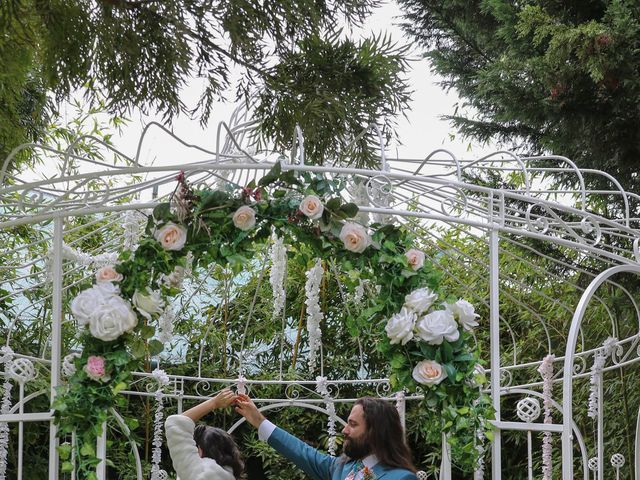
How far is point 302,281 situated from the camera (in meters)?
7.37

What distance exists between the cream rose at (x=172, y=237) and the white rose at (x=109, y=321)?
0.90 feet

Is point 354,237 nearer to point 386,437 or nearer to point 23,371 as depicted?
point 386,437

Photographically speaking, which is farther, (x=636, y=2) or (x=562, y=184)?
(x=562, y=184)

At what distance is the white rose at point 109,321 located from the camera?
3471 mm

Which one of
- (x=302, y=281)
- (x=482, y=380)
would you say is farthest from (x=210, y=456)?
(x=302, y=281)

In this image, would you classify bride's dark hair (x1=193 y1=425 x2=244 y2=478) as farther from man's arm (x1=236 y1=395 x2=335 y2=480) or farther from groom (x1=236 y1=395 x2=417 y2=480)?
groom (x1=236 y1=395 x2=417 y2=480)

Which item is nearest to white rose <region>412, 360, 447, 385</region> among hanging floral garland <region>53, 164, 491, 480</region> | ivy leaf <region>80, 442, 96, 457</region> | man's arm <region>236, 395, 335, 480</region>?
hanging floral garland <region>53, 164, 491, 480</region>

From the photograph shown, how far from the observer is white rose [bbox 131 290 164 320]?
140 inches

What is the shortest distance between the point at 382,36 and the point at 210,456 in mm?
1936

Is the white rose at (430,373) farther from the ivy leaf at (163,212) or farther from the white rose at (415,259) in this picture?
the ivy leaf at (163,212)

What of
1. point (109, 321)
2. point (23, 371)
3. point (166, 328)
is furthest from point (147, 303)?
point (166, 328)

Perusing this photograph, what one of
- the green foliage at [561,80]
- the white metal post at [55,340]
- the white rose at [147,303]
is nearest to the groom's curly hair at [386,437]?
the white rose at [147,303]

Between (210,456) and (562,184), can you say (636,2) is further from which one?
(210,456)

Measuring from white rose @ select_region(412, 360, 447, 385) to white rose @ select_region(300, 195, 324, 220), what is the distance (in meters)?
0.67
